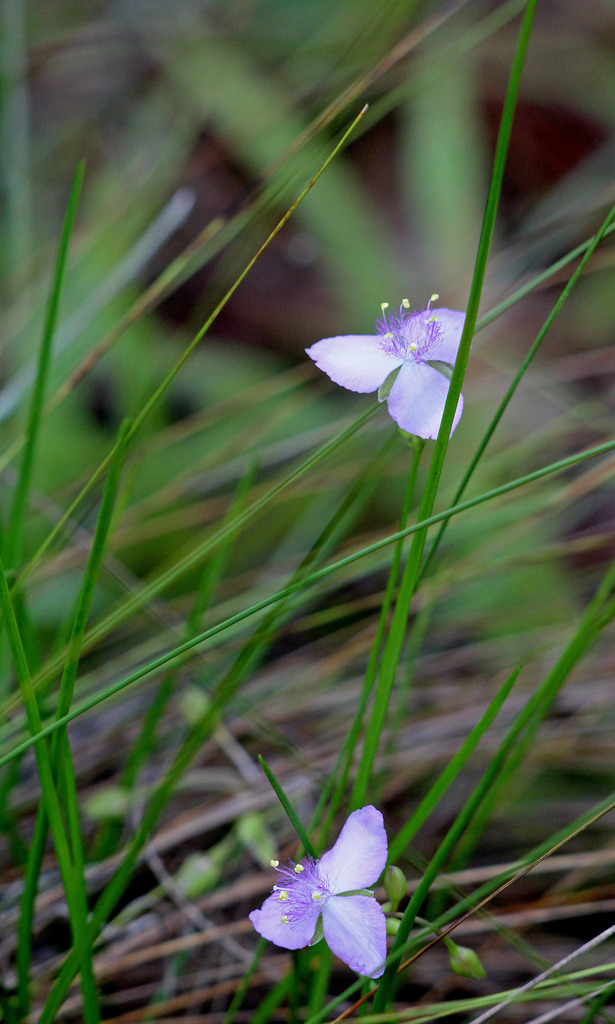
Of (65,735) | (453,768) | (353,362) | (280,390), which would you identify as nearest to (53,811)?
(65,735)

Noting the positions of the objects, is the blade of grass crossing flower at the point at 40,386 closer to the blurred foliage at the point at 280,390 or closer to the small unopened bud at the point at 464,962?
the blurred foliage at the point at 280,390

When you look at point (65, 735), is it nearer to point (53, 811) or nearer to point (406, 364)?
point (53, 811)

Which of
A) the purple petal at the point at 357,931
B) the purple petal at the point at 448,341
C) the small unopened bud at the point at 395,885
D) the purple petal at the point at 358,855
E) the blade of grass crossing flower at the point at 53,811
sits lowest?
the purple petal at the point at 357,931

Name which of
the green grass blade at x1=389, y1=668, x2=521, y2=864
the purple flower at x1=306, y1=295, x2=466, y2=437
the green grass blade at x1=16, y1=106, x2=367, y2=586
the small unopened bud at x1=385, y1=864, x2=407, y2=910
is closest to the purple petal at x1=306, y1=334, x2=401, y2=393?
the purple flower at x1=306, y1=295, x2=466, y2=437

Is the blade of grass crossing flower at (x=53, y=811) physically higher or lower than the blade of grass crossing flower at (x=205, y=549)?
lower

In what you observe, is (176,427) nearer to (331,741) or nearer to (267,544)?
(267,544)

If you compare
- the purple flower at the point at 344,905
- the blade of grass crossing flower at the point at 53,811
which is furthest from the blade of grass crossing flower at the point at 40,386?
the purple flower at the point at 344,905

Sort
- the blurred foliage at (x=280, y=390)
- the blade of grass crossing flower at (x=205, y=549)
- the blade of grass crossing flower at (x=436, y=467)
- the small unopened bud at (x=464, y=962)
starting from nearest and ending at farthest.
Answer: the blade of grass crossing flower at (x=436, y=467) → the small unopened bud at (x=464, y=962) → the blade of grass crossing flower at (x=205, y=549) → the blurred foliage at (x=280, y=390)
